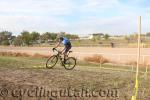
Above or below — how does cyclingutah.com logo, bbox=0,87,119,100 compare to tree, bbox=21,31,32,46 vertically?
below

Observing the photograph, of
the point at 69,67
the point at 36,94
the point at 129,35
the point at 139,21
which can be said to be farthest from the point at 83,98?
the point at 129,35

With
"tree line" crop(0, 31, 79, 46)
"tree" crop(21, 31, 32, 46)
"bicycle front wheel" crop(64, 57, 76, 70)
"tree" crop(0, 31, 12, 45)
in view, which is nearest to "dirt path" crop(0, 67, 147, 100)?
"bicycle front wheel" crop(64, 57, 76, 70)

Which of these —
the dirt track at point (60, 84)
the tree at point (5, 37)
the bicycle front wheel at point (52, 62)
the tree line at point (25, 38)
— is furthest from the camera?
the tree at point (5, 37)

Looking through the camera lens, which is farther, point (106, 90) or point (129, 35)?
point (129, 35)

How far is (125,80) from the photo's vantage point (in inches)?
540

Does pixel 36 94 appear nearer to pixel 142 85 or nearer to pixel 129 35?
pixel 142 85

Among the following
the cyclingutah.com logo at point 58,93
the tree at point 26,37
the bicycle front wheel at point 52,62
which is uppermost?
the tree at point 26,37

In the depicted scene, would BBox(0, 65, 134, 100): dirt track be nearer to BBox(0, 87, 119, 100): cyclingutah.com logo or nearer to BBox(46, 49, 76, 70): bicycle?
BBox(0, 87, 119, 100): cyclingutah.com logo

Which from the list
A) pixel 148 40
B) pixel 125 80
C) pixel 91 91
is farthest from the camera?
pixel 148 40

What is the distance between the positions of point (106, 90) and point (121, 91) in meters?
0.48

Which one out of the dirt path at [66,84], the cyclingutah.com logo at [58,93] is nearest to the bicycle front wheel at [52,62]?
the dirt path at [66,84]

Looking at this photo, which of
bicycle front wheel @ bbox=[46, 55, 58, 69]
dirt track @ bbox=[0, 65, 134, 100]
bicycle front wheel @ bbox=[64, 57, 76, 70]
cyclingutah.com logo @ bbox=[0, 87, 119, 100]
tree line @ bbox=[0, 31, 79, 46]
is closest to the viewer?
cyclingutah.com logo @ bbox=[0, 87, 119, 100]

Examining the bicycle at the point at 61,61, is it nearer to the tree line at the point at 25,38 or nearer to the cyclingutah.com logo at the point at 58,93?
the cyclingutah.com logo at the point at 58,93

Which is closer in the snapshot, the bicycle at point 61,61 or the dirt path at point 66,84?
the dirt path at point 66,84
